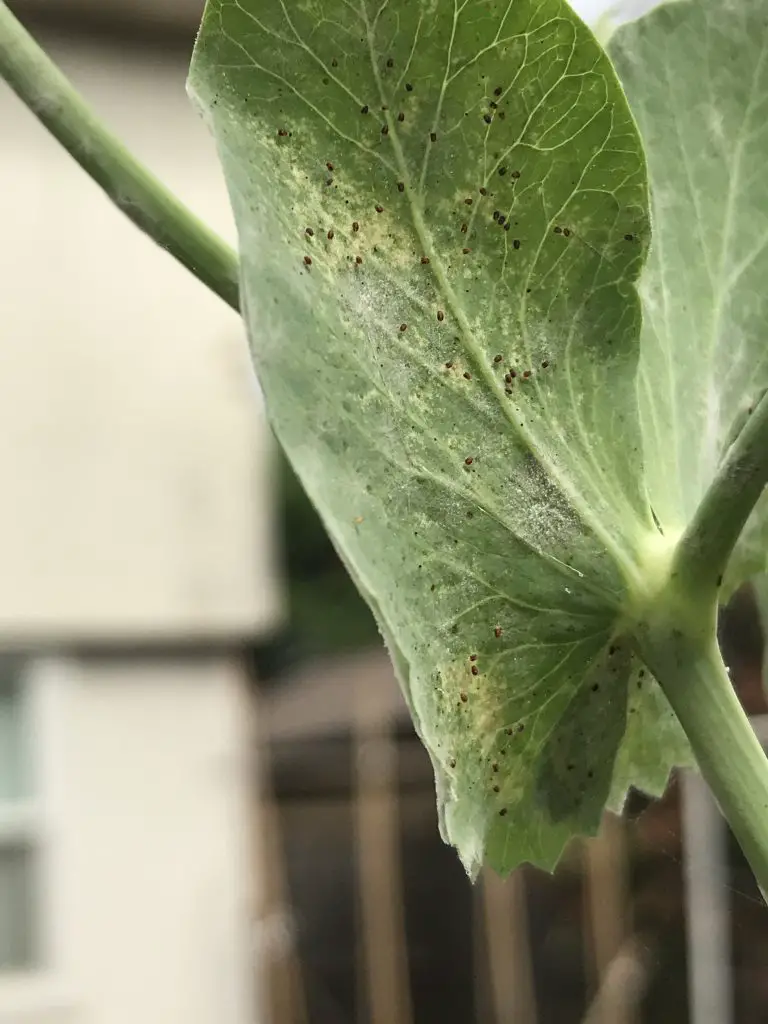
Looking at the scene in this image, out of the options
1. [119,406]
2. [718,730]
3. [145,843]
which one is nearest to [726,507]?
[718,730]

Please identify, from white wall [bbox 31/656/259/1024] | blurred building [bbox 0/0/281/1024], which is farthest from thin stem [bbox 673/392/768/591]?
white wall [bbox 31/656/259/1024]

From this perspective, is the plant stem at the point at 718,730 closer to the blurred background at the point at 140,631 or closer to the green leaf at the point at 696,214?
the green leaf at the point at 696,214

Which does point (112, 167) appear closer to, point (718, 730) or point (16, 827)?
point (718, 730)

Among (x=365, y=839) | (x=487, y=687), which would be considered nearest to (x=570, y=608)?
(x=487, y=687)

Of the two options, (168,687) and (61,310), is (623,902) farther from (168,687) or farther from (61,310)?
(61,310)

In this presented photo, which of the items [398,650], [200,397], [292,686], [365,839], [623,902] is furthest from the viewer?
[292,686]

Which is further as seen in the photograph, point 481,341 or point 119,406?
point 119,406
